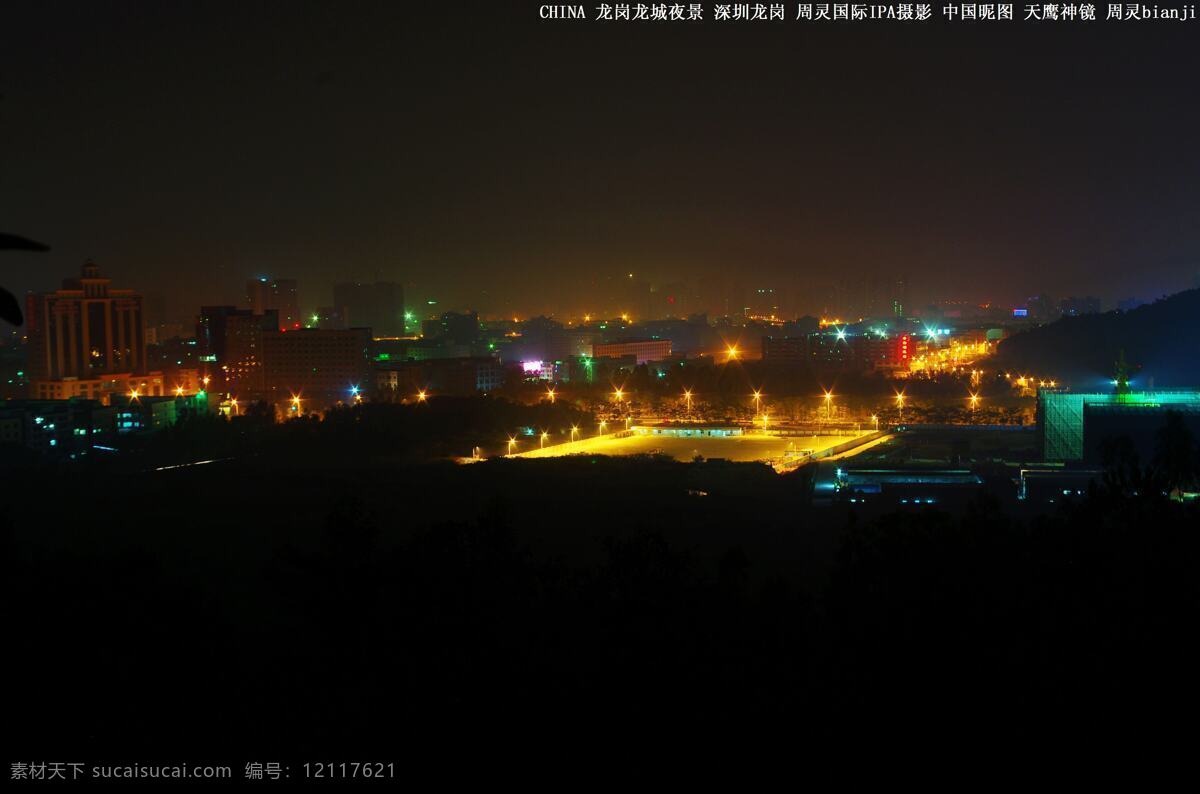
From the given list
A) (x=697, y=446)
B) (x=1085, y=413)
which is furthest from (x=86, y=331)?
(x=1085, y=413)

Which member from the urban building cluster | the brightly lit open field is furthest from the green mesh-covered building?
the urban building cluster

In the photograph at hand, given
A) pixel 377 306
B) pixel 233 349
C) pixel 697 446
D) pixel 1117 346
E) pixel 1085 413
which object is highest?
pixel 377 306

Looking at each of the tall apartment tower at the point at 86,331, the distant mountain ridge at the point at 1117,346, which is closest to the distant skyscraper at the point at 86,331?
the tall apartment tower at the point at 86,331

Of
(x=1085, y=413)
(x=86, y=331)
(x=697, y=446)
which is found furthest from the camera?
(x=86, y=331)

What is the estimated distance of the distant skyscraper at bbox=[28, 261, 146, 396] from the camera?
15.1 m

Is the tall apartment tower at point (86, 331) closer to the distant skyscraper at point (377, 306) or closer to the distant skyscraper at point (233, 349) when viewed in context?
the distant skyscraper at point (233, 349)

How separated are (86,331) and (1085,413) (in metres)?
12.5

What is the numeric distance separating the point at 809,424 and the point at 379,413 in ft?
15.9

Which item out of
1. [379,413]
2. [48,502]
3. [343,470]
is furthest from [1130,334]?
[48,502]

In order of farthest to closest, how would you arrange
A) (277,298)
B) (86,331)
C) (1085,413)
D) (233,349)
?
(277,298), (233,349), (86,331), (1085,413)

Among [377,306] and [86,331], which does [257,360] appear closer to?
[86,331]

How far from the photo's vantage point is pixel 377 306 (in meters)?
30.5

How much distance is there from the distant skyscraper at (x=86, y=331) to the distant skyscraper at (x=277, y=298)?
27.6 ft

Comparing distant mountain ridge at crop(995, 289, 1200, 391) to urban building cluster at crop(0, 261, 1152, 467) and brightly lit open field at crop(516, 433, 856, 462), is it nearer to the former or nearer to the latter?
urban building cluster at crop(0, 261, 1152, 467)
